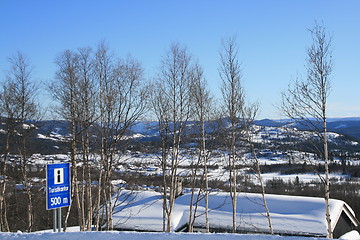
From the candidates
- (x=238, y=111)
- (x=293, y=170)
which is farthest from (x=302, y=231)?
(x=293, y=170)

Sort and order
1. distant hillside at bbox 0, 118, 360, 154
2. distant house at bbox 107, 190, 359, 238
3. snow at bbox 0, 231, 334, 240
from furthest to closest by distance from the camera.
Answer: distant house at bbox 107, 190, 359, 238 < distant hillside at bbox 0, 118, 360, 154 < snow at bbox 0, 231, 334, 240

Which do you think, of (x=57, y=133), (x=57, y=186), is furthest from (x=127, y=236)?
(x=57, y=133)

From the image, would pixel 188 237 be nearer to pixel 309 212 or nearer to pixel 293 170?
pixel 309 212

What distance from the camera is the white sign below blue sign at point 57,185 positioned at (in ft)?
20.8

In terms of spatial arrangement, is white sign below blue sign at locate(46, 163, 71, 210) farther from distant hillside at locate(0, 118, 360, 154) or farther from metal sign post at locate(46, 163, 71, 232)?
distant hillside at locate(0, 118, 360, 154)

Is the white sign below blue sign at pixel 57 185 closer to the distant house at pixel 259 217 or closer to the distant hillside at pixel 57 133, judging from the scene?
the distant hillside at pixel 57 133

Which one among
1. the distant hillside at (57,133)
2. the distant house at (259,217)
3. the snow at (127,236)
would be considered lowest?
the distant house at (259,217)

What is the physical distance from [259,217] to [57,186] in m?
15.6

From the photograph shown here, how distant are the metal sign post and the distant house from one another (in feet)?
35.0

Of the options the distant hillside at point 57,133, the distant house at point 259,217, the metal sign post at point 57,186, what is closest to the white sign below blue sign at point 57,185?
the metal sign post at point 57,186

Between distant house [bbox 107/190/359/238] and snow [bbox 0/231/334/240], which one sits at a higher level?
snow [bbox 0/231/334/240]

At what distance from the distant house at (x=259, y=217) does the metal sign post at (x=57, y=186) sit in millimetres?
10661

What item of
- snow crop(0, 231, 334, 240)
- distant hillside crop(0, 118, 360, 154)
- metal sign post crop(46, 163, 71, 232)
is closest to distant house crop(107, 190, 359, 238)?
distant hillside crop(0, 118, 360, 154)

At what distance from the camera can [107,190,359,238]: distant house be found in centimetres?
1841
